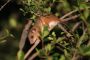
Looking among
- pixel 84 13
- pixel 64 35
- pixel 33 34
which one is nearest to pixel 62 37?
pixel 64 35

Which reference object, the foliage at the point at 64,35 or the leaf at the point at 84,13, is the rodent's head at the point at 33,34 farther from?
the leaf at the point at 84,13

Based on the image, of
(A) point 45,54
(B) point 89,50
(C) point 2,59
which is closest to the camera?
(B) point 89,50

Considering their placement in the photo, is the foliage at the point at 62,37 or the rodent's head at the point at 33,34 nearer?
the foliage at the point at 62,37

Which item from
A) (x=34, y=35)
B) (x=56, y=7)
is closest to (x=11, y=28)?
(x=56, y=7)

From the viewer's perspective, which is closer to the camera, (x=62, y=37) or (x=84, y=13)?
(x=84, y=13)

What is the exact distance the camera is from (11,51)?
2238 millimetres

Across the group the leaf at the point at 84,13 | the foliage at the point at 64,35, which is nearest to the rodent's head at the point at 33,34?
the foliage at the point at 64,35

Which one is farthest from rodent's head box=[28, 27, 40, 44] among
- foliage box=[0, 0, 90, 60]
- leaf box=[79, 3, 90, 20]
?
leaf box=[79, 3, 90, 20]

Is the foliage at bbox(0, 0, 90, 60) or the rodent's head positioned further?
the rodent's head

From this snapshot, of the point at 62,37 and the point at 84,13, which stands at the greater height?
the point at 84,13

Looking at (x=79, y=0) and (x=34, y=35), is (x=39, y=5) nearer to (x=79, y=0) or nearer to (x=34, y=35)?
(x=34, y=35)

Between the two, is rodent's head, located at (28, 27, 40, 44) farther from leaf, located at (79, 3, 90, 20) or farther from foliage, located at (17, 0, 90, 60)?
leaf, located at (79, 3, 90, 20)

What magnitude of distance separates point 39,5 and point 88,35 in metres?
0.36

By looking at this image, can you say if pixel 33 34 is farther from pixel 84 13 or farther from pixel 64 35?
pixel 84 13
